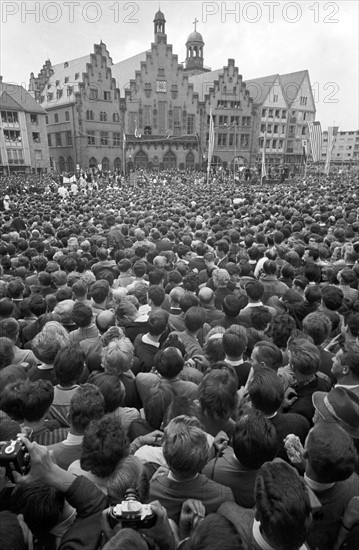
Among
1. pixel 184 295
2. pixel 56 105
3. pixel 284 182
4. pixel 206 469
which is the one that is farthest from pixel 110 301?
pixel 56 105

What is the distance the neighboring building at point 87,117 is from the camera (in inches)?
2064

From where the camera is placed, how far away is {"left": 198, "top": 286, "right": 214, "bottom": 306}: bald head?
5.98 m

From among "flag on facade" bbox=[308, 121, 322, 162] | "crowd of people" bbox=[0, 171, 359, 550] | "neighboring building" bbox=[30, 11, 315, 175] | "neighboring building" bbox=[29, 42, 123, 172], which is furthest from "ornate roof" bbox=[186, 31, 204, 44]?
"crowd of people" bbox=[0, 171, 359, 550]

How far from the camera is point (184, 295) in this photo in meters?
5.73

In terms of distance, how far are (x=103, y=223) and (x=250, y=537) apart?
1298 centimetres

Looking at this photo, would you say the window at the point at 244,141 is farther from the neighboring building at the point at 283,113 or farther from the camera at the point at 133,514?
the camera at the point at 133,514

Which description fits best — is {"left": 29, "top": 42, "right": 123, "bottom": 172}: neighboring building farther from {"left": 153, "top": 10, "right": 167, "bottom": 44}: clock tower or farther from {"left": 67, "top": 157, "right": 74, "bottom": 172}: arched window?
{"left": 153, "top": 10, "right": 167, "bottom": 44}: clock tower

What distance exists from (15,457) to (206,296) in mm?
4222

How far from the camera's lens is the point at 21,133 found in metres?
49.0

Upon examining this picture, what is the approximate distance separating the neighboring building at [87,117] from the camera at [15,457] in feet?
183

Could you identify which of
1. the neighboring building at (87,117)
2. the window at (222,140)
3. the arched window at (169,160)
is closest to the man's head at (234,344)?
the neighboring building at (87,117)

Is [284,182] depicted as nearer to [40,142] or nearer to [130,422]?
[40,142]

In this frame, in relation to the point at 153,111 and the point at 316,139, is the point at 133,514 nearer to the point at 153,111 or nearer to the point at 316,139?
the point at 316,139

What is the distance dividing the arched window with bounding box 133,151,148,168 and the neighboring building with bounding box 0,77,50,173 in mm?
12646
